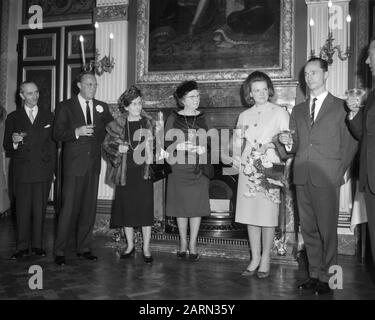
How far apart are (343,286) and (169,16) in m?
3.52

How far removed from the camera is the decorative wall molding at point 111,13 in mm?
5309

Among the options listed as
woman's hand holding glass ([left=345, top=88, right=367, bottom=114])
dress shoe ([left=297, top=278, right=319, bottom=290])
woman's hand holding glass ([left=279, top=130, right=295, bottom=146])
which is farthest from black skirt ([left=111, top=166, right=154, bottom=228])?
woman's hand holding glass ([left=345, top=88, right=367, bottom=114])

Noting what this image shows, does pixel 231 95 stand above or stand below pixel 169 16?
below

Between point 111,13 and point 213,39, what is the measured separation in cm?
131

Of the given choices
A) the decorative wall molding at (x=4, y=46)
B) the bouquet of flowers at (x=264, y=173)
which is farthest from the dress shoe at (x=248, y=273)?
the decorative wall molding at (x=4, y=46)

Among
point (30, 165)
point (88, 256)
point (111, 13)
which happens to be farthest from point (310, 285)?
point (111, 13)

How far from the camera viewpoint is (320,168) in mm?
3021

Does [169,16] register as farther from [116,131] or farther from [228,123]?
[116,131]

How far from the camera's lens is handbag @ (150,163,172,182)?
13.0ft

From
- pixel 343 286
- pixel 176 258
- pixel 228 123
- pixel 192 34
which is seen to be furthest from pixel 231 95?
pixel 343 286

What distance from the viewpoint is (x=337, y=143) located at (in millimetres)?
3029

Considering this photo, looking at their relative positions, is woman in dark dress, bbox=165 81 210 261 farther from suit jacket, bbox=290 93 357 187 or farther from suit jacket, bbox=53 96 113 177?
suit jacket, bbox=290 93 357 187

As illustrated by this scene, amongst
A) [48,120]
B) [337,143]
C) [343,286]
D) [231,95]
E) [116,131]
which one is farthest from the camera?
[231,95]

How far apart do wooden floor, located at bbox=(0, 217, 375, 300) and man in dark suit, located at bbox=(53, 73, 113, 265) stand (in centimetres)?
25
